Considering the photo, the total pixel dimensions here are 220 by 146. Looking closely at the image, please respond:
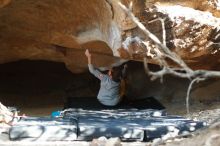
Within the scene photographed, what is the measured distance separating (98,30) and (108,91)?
0.92 metres

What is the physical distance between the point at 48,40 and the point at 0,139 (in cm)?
369

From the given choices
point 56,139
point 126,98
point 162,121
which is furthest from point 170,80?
point 56,139

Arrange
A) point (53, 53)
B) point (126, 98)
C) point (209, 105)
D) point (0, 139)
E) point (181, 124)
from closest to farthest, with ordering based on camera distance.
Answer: point (0, 139) < point (181, 124) < point (209, 105) < point (126, 98) < point (53, 53)

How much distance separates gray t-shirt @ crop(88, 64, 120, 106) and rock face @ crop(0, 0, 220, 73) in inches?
18.0

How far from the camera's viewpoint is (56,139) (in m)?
3.67

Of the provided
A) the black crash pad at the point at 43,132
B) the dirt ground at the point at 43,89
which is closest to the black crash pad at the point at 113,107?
the dirt ground at the point at 43,89

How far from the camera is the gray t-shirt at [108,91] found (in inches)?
251

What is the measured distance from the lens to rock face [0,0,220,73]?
200 inches

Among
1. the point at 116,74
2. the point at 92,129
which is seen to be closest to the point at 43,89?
the point at 116,74

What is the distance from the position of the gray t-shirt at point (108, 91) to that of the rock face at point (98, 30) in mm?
458

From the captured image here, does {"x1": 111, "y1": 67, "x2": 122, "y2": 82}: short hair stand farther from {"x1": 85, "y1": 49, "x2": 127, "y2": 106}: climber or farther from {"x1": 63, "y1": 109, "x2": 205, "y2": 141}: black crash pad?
{"x1": 63, "y1": 109, "x2": 205, "y2": 141}: black crash pad

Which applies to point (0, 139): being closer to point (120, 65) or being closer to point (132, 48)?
point (132, 48)

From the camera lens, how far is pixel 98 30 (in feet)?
20.3

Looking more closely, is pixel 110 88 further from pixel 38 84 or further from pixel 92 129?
pixel 38 84
